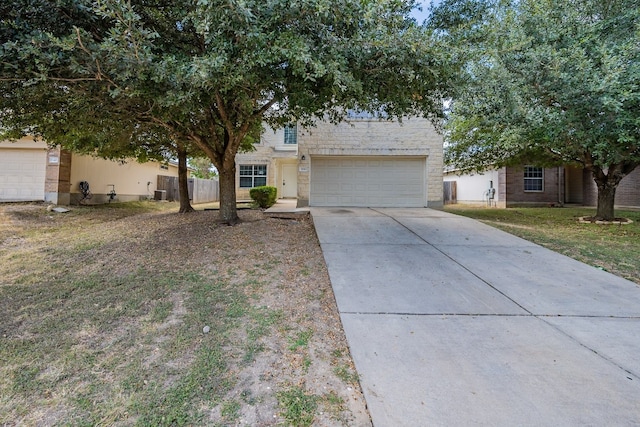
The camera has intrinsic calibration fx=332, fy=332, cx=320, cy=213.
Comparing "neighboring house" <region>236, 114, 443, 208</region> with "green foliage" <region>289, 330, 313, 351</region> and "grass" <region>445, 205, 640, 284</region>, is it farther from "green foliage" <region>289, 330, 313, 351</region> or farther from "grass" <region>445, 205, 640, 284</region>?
"green foliage" <region>289, 330, 313, 351</region>

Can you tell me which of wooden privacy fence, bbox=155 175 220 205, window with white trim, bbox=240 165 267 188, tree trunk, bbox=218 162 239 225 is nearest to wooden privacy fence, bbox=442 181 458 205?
window with white trim, bbox=240 165 267 188

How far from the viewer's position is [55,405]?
A: 2268 millimetres

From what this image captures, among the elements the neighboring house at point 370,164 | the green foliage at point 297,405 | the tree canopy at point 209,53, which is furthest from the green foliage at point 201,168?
the green foliage at point 297,405

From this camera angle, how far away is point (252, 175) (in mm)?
18844

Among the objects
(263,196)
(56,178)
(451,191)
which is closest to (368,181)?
(263,196)

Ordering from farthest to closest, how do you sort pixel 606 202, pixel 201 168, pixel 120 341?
1. pixel 201 168
2. pixel 606 202
3. pixel 120 341

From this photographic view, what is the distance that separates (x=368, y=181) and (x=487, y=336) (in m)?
9.98

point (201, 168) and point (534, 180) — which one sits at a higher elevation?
point (201, 168)

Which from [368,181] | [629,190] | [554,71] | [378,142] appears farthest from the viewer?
[629,190]

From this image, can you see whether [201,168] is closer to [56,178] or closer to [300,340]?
[56,178]

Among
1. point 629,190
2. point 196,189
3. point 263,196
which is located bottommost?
point 263,196

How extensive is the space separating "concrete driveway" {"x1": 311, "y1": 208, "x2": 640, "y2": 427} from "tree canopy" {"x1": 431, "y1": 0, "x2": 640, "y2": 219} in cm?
338

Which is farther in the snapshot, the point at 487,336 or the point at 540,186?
the point at 540,186

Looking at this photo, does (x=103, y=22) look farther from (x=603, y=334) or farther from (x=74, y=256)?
(x=603, y=334)
